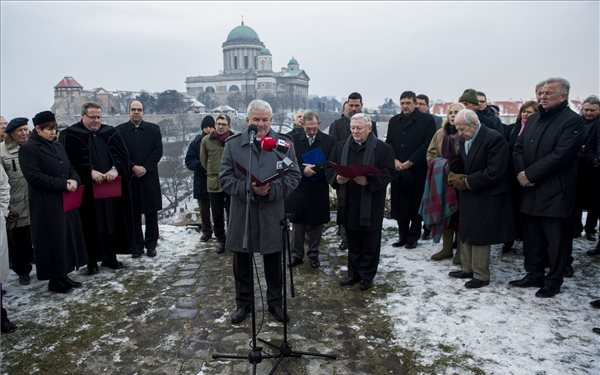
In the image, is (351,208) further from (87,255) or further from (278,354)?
(87,255)

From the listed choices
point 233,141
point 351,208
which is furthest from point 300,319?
point 233,141

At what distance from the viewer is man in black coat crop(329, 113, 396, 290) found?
180 inches

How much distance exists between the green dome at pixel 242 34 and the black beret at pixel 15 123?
92.1 meters

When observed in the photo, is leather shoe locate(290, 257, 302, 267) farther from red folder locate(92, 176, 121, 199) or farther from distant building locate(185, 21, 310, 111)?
distant building locate(185, 21, 310, 111)

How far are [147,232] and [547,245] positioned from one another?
4938mm

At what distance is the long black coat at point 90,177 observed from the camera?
5.13m

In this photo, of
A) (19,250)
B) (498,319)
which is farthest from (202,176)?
(498,319)

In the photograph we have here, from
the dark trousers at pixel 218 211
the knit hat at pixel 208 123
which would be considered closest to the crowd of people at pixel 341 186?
the dark trousers at pixel 218 211

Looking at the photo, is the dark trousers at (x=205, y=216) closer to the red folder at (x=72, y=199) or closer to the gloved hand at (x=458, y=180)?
the red folder at (x=72, y=199)

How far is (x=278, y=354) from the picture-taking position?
3.32m

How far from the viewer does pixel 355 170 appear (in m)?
4.39

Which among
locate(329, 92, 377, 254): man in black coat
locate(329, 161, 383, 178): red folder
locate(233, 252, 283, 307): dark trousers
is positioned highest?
locate(329, 92, 377, 254): man in black coat

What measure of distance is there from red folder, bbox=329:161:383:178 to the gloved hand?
2.66 feet

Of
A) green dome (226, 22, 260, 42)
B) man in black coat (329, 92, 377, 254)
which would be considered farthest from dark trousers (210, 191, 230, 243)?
green dome (226, 22, 260, 42)
